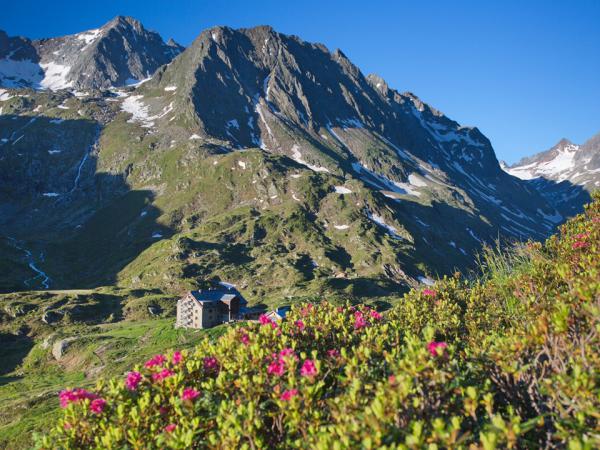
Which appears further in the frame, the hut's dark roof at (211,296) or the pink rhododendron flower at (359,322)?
the hut's dark roof at (211,296)

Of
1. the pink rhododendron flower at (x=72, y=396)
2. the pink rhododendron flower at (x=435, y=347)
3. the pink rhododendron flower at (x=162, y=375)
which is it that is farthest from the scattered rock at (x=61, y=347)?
the pink rhododendron flower at (x=435, y=347)

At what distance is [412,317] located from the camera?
21344mm

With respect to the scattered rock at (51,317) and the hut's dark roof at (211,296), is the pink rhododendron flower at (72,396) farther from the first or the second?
the scattered rock at (51,317)

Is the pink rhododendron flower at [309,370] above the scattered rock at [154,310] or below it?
below

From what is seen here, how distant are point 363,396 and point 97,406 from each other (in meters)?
8.18

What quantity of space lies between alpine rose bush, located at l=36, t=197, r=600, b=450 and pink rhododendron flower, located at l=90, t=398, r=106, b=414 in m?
0.04

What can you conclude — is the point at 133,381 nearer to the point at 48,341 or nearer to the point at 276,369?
the point at 276,369

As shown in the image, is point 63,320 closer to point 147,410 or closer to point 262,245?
point 262,245

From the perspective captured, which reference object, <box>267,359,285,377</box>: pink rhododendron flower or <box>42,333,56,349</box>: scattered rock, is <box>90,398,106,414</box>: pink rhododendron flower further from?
<box>42,333,56,349</box>: scattered rock

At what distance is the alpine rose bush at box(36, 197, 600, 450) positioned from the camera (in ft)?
30.7

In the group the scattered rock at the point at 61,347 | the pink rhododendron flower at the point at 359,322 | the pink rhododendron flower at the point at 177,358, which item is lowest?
the scattered rock at the point at 61,347

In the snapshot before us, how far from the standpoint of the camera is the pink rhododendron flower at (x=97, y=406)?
39.6 ft

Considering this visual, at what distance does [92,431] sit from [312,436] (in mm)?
7064

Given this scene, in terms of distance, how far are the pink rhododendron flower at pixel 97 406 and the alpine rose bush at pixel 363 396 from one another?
0.04 m
